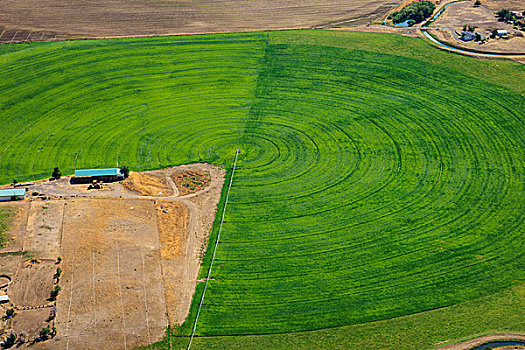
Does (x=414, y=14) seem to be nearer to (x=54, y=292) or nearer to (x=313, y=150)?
(x=313, y=150)

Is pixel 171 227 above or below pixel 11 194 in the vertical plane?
below

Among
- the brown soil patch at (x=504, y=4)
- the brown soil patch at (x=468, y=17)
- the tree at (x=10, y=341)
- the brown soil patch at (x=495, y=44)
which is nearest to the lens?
the tree at (x=10, y=341)

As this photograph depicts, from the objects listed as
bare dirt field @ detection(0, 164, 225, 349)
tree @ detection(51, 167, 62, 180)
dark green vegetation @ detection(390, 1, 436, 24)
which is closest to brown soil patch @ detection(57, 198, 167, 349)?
bare dirt field @ detection(0, 164, 225, 349)

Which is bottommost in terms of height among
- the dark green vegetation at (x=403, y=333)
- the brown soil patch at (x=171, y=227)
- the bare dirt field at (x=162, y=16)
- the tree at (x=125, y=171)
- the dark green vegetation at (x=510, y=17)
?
the dark green vegetation at (x=403, y=333)

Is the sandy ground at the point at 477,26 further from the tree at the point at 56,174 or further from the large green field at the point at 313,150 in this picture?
the tree at the point at 56,174

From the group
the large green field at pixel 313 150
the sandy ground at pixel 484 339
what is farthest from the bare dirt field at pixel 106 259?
the sandy ground at pixel 484 339

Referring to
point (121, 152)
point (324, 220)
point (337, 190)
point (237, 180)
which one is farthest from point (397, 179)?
point (121, 152)

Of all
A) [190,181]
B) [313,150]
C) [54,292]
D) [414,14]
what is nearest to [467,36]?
[414,14]

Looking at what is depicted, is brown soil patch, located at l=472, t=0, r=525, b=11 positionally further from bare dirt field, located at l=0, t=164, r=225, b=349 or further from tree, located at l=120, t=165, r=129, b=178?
tree, located at l=120, t=165, r=129, b=178
